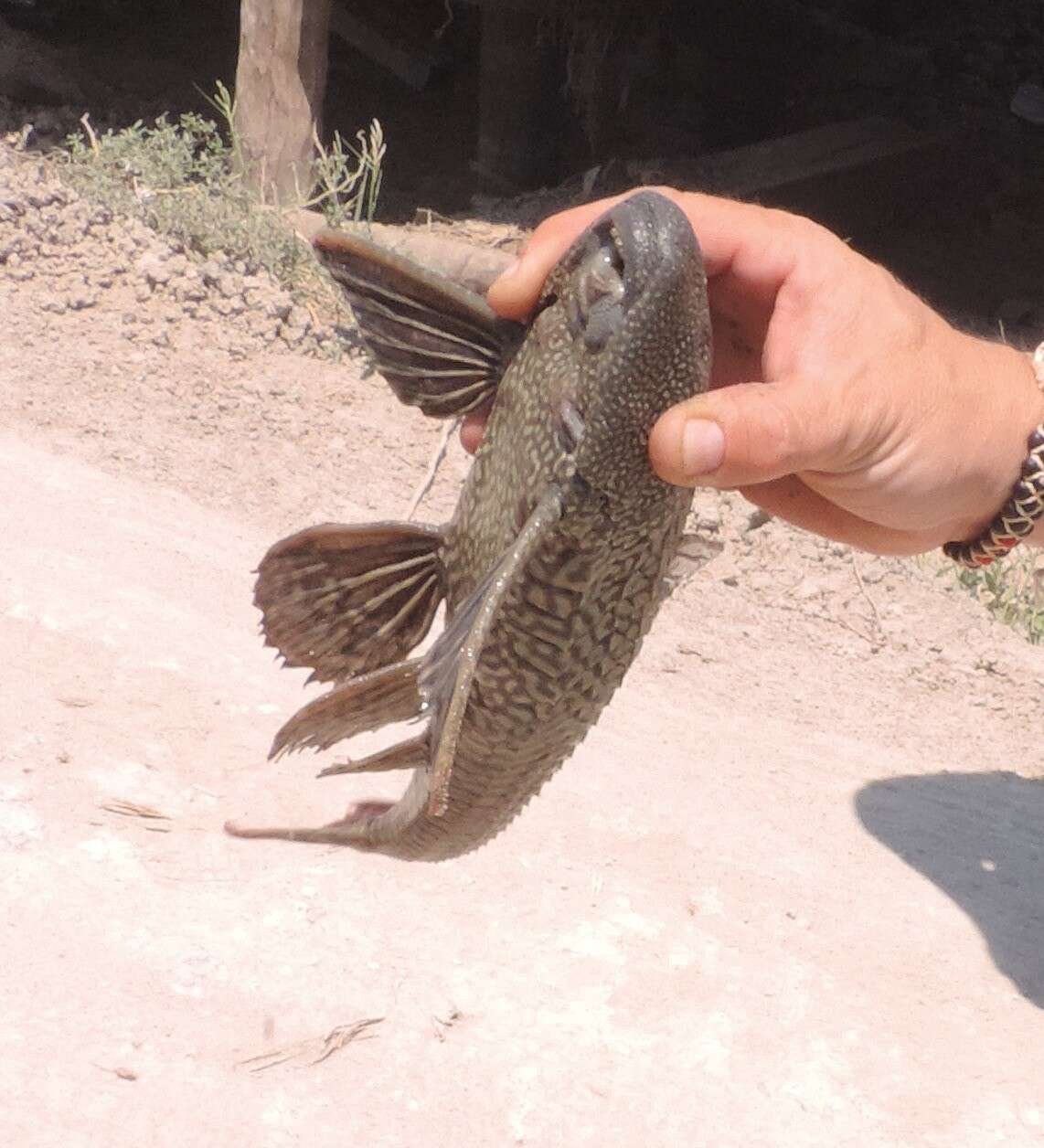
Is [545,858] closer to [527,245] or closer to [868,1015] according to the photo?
[868,1015]

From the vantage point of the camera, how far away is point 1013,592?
527cm

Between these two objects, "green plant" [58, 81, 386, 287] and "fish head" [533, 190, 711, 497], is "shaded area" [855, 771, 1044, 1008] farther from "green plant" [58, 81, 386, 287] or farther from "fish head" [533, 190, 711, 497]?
"green plant" [58, 81, 386, 287]

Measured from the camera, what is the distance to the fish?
6.32ft

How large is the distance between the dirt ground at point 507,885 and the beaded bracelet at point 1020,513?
0.86 meters

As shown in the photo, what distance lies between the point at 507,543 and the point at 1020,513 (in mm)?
1314

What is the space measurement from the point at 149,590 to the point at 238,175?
2656 mm

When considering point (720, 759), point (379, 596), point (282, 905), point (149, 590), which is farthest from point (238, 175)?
point (379, 596)

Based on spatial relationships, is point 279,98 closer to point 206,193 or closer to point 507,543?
point 206,193

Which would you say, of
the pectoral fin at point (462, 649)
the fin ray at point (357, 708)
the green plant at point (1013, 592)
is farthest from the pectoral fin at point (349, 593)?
the green plant at point (1013, 592)

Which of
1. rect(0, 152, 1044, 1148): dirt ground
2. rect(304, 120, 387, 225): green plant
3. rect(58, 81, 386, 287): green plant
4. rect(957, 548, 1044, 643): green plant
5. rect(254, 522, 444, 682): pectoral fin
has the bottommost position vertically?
rect(0, 152, 1044, 1148): dirt ground

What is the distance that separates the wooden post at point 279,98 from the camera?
6.15m

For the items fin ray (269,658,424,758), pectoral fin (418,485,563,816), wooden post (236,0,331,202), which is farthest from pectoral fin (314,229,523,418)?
wooden post (236,0,331,202)

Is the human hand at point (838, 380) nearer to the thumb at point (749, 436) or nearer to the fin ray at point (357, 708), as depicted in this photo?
the thumb at point (749, 436)

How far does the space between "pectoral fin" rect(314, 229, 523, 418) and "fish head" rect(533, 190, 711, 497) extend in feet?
0.46
